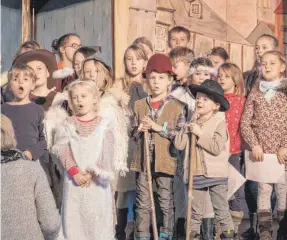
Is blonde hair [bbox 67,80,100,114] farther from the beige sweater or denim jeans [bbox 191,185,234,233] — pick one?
denim jeans [bbox 191,185,234,233]

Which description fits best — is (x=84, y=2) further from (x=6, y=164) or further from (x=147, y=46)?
(x=6, y=164)

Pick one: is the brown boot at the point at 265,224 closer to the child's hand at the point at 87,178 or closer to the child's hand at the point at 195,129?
Answer: the child's hand at the point at 195,129

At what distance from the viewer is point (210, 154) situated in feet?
26.6

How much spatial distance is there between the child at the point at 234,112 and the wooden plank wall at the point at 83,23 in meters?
2.44

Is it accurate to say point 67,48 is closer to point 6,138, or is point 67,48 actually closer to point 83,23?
point 83,23

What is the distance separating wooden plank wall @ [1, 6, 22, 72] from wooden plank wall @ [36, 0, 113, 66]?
11.5 inches

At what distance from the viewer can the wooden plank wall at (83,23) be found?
11250 mm

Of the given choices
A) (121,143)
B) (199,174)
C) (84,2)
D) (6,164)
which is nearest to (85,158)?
(121,143)

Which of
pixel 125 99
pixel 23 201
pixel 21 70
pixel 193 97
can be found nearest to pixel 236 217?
pixel 193 97

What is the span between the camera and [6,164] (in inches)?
236

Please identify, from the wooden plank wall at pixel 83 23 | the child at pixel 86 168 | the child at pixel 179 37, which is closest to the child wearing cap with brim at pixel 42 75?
the child at pixel 86 168

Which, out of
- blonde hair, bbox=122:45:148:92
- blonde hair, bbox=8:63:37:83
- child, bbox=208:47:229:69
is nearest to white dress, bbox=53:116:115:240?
blonde hair, bbox=8:63:37:83

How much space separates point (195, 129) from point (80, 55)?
1.80m

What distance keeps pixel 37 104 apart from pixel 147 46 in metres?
1.68
